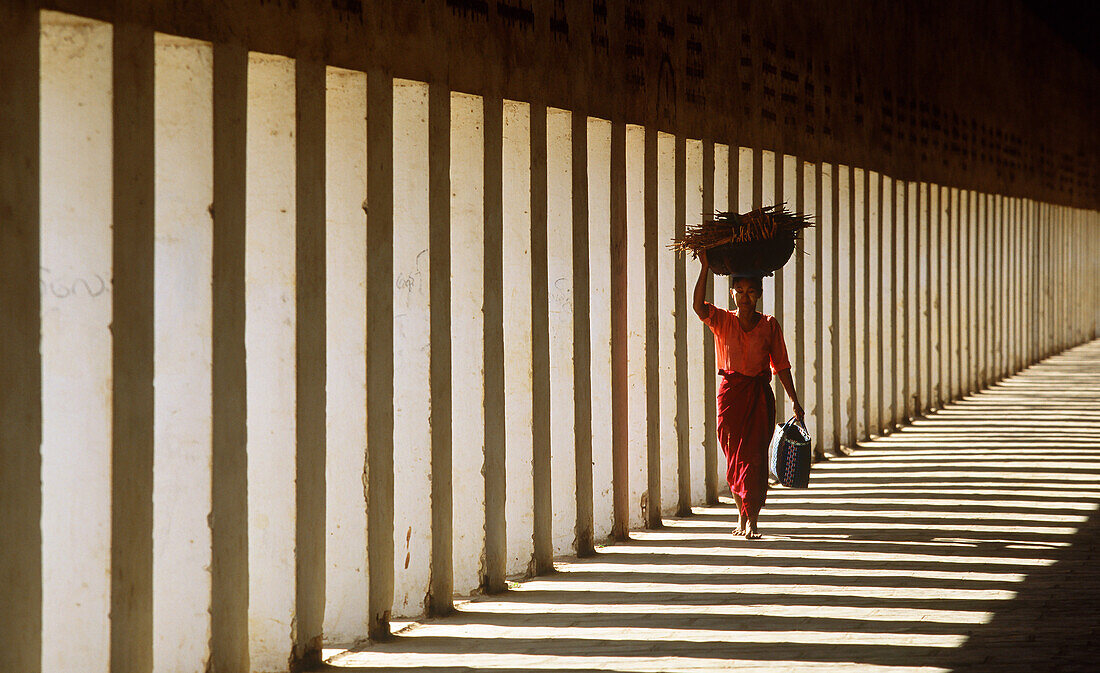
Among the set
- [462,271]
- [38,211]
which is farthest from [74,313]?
[462,271]

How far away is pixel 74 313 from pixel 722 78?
7.34 metres

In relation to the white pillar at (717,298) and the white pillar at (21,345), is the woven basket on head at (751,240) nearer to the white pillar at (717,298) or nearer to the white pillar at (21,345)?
the white pillar at (717,298)

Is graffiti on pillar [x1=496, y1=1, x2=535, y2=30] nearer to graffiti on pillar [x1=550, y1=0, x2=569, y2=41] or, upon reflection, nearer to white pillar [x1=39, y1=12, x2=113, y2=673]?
graffiti on pillar [x1=550, y1=0, x2=569, y2=41]

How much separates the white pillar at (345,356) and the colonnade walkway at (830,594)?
361 mm

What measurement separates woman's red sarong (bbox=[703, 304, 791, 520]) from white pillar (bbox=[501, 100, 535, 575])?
152cm

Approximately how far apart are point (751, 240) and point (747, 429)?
4.51 ft

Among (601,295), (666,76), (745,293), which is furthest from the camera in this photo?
(666,76)

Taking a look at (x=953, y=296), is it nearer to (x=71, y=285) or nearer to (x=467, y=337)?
(x=467, y=337)

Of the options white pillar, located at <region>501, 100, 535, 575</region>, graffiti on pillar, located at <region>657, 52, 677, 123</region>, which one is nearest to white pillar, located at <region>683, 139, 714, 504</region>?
graffiti on pillar, located at <region>657, 52, 677, 123</region>

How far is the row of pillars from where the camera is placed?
5.70 m

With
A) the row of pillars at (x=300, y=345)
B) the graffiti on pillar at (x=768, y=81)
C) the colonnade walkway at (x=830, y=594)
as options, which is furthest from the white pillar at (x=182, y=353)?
the graffiti on pillar at (x=768, y=81)

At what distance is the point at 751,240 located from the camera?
29.9ft

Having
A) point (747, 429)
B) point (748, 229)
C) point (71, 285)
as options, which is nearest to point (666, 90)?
point (748, 229)

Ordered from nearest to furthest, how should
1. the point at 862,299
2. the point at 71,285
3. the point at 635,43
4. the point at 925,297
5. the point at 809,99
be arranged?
the point at 71,285
the point at 635,43
the point at 809,99
the point at 862,299
the point at 925,297
